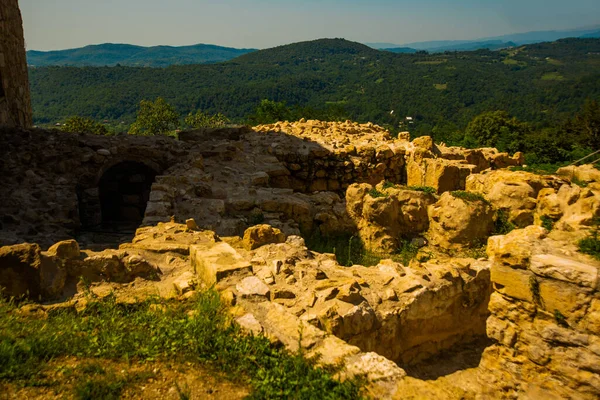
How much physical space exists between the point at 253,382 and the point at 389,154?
370 inches

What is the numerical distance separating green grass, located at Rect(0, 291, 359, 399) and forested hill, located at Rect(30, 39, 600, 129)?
55186 millimetres

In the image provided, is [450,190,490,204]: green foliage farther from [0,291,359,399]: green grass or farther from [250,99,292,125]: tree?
[250,99,292,125]: tree

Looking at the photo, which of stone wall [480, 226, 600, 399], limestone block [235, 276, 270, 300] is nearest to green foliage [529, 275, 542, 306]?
stone wall [480, 226, 600, 399]

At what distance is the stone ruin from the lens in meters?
3.85

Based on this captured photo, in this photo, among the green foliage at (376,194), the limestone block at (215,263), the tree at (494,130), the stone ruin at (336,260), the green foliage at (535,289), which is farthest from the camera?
the tree at (494,130)

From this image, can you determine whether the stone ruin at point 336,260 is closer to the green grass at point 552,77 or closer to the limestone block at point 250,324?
the limestone block at point 250,324

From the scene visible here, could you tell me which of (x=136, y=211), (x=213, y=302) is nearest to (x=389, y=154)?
(x=136, y=211)

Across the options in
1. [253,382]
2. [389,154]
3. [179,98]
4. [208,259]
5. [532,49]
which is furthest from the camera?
[532,49]

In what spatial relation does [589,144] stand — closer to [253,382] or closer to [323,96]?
[253,382]

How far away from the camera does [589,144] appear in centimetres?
3119

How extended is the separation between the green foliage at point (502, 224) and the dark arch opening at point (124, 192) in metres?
7.87

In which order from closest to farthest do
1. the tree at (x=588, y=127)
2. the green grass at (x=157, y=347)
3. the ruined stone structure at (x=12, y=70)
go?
the green grass at (x=157, y=347)
the ruined stone structure at (x=12, y=70)
the tree at (x=588, y=127)

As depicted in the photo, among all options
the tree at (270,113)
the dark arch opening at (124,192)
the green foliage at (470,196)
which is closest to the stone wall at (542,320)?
the green foliage at (470,196)

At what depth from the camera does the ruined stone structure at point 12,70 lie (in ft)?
34.3
